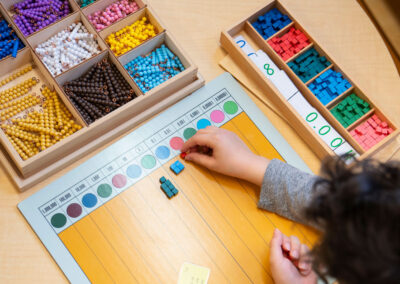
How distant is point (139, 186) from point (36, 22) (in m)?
0.56

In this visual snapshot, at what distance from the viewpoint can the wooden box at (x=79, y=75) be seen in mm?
1074

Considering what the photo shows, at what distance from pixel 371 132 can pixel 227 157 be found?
397 millimetres

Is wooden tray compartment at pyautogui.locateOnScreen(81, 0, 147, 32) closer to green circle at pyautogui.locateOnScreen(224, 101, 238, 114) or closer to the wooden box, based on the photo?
the wooden box

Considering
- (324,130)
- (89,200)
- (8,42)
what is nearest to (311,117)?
(324,130)

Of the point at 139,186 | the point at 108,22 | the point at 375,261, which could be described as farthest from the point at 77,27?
the point at 375,261

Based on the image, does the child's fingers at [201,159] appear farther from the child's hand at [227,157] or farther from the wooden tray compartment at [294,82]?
the wooden tray compartment at [294,82]

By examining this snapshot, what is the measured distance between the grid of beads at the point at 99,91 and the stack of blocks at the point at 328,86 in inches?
19.8

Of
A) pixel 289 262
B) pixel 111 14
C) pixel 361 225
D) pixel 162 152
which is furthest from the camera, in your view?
pixel 111 14

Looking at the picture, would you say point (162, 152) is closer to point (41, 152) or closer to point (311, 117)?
point (41, 152)

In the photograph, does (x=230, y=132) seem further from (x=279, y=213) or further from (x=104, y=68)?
(x=104, y=68)

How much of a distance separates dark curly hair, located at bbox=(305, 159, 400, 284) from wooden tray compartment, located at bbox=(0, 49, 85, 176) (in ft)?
2.07

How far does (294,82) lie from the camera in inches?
47.2

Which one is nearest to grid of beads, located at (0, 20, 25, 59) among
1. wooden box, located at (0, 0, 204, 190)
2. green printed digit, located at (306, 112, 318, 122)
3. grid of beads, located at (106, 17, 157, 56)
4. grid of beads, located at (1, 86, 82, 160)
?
wooden box, located at (0, 0, 204, 190)

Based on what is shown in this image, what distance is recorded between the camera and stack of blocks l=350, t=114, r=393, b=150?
114 centimetres
